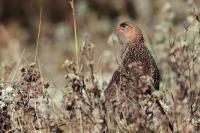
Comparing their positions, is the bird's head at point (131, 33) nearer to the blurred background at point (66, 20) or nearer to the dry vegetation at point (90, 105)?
the dry vegetation at point (90, 105)

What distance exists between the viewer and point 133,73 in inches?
204

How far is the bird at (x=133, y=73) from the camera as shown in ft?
14.5

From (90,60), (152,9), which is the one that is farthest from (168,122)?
(152,9)

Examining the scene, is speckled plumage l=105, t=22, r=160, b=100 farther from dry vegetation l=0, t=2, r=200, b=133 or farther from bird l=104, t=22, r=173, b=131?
dry vegetation l=0, t=2, r=200, b=133

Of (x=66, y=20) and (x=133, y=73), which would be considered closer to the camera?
(x=133, y=73)

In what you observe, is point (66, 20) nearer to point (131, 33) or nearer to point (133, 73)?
point (131, 33)

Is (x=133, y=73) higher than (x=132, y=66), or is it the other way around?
(x=133, y=73)

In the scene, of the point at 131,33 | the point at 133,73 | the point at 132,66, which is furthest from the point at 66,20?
the point at 132,66

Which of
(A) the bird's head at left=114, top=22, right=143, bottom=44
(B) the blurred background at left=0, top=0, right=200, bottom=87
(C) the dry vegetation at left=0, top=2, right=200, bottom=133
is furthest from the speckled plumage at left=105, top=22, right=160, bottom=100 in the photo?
(B) the blurred background at left=0, top=0, right=200, bottom=87

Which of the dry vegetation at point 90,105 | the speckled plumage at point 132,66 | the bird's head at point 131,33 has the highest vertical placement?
the bird's head at point 131,33

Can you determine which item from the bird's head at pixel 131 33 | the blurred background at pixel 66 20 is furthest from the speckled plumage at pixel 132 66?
the blurred background at pixel 66 20

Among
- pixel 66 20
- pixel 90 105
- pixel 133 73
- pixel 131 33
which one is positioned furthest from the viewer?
pixel 66 20

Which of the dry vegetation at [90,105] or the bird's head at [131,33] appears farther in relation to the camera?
the bird's head at [131,33]

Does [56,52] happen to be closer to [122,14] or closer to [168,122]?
[122,14]
